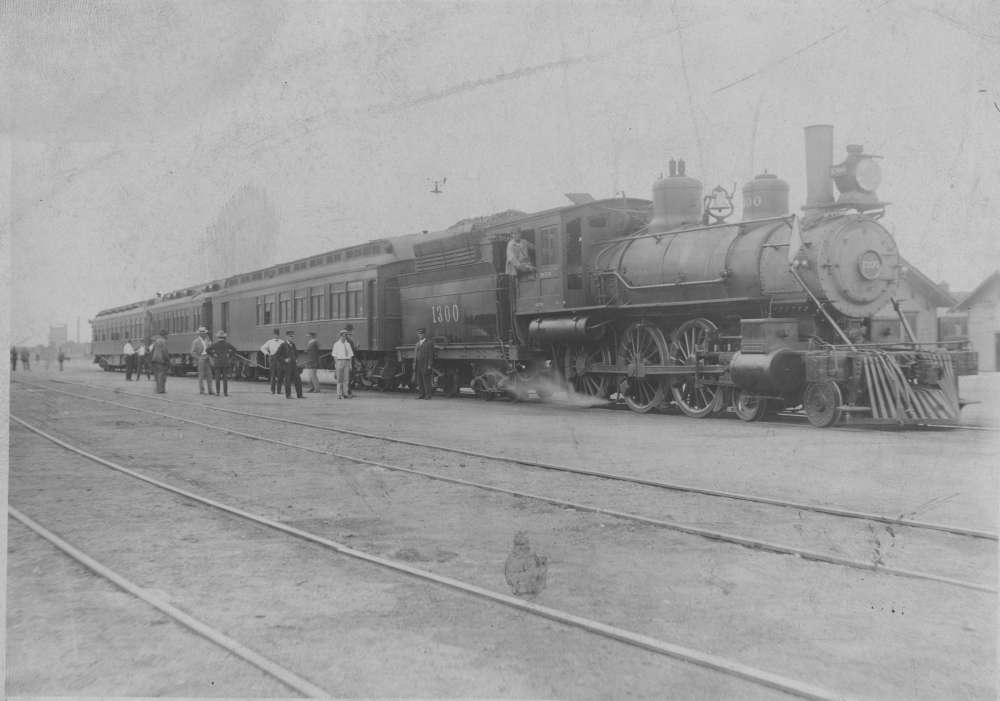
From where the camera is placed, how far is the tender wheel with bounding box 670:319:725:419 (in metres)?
12.0

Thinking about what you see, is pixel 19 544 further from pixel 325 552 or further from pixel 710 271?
pixel 710 271

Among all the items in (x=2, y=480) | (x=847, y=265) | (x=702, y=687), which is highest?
(x=847, y=265)

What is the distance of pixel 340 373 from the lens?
17656 millimetres

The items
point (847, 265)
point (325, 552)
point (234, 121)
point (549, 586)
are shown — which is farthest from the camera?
point (847, 265)

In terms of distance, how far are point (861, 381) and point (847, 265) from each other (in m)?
1.65

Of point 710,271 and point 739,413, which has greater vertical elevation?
point 710,271

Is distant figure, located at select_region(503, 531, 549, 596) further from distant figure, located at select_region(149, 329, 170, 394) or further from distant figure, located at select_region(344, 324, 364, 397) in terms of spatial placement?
distant figure, located at select_region(149, 329, 170, 394)

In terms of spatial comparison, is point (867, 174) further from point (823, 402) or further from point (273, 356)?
point (273, 356)

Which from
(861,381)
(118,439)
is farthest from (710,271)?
(118,439)

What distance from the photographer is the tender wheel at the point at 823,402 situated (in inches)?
406

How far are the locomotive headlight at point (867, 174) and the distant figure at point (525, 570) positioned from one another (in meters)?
8.48

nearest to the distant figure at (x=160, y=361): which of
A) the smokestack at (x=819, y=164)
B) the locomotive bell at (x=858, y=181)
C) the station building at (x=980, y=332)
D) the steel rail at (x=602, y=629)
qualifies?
the smokestack at (x=819, y=164)

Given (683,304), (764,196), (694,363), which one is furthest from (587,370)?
(764,196)

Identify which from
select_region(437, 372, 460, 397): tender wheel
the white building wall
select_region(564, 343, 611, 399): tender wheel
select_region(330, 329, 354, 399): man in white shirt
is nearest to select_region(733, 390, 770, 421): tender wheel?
select_region(564, 343, 611, 399): tender wheel
